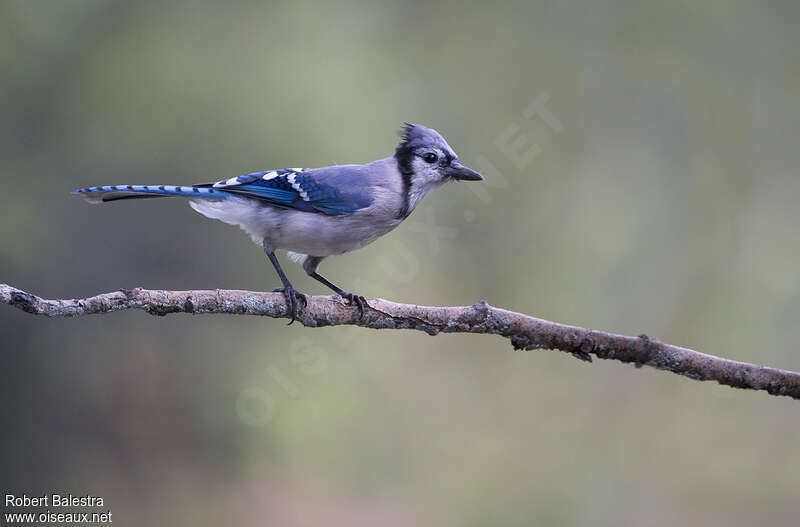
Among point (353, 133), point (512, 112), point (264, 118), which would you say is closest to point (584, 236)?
point (512, 112)

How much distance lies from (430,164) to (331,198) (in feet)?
1.64

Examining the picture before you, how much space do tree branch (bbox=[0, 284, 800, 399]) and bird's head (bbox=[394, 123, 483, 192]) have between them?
76cm

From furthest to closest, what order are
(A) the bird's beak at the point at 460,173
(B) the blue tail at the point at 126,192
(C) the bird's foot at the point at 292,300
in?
(A) the bird's beak at the point at 460,173 < (C) the bird's foot at the point at 292,300 < (B) the blue tail at the point at 126,192

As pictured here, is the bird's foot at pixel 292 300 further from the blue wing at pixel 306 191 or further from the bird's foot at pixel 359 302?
the blue wing at pixel 306 191

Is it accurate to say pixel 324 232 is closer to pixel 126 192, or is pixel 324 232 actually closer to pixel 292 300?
pixel 292 300

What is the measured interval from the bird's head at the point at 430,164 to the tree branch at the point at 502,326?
0.76 meters

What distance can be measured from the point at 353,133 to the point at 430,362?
168cm

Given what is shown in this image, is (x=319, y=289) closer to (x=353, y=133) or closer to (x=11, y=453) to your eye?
(x=353, y=133)

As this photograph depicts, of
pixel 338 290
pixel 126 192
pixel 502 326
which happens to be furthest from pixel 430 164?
pixel 126 192

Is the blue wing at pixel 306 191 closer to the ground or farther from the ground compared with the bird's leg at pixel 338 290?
farther from the ground

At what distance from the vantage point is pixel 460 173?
344cm

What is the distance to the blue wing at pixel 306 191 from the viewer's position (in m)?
3.29

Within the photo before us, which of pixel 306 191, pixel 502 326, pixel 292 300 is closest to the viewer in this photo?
pixel 502 326

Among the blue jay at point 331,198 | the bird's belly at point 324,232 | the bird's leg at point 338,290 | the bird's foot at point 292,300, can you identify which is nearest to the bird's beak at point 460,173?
the blue jay at point 331,198
